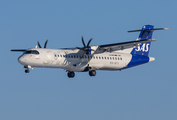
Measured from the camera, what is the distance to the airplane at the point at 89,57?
111ft

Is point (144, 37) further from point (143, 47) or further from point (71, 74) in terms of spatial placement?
point (71, 74)

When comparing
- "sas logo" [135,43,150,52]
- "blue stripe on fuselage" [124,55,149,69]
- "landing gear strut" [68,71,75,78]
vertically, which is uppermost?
"sas logo" [135,43,150,52]

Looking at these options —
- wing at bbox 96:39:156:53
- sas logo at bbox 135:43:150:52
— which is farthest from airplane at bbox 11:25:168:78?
sas logo at bbox 135:43:150:52

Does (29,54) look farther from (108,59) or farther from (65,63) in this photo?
(108,59)

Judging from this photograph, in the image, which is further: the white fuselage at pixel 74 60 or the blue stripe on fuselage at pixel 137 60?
the blue stripe on fuselage at pixel 137 60

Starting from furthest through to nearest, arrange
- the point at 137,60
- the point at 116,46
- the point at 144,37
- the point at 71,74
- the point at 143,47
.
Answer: the point at 143,47 → the point at 144,37 → the point at 137,60 → the point at 71,74 → the point at 116,46

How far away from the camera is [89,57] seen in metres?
36.5

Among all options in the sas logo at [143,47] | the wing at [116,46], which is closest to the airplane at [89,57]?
the wing at [116,46]

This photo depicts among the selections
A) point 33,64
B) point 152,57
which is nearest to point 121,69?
point 152,57

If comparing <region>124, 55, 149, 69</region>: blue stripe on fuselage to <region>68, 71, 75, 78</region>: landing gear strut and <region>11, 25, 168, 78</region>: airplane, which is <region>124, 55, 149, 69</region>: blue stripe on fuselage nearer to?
<region>11, 25, 168, 78</region>: airplane

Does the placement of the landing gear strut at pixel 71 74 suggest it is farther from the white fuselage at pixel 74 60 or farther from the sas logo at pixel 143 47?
the sas logo at pixel 143 47

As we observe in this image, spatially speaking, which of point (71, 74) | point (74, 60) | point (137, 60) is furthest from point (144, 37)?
point (71, 74)

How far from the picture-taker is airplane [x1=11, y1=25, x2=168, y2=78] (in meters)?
33.9

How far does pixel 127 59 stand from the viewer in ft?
128
